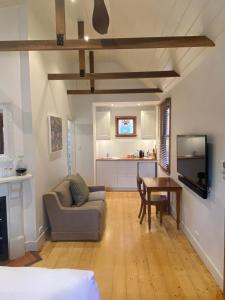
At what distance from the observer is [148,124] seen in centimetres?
725

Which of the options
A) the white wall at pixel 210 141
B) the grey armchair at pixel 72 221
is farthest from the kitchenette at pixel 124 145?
the grey armchair at pixel 72 221

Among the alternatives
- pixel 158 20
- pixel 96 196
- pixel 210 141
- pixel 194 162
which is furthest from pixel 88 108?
pixel 210 141

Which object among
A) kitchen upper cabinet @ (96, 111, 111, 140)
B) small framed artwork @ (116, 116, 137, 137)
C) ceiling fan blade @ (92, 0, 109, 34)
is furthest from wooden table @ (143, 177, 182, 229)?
small framed artwork @ (116, 116, 137, 137)

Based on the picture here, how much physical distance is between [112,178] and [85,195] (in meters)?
2.50

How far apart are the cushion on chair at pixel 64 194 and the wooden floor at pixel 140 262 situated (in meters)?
0.65

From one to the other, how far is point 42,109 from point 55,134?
2.50 feet

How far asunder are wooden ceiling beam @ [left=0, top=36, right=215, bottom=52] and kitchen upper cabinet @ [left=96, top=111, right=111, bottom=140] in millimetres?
4464

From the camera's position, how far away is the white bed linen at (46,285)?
4.71ft

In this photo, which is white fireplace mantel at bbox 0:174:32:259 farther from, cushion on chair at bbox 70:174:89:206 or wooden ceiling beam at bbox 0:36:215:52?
wooden ceiling beam at bbox 0:36:215:52

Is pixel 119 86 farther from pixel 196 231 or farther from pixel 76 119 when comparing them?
pixel 196 231

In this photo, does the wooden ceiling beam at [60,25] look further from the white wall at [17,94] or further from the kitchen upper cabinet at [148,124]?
the kitchen upper cabinet at [148,124]

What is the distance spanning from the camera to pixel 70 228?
3828 millimetres

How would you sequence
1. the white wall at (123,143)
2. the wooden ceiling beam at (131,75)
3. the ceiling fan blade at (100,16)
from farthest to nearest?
the white wall at (123,143), the wooden ceiling beam at (131,75), the ceiling fan blade at (100,16)

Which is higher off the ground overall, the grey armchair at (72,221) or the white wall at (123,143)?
the white wall at (123,143)
